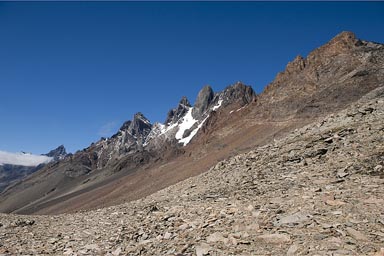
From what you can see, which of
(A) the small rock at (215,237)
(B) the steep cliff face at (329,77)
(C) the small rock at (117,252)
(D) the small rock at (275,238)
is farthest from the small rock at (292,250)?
(B) the steep cliff face at (329,77)

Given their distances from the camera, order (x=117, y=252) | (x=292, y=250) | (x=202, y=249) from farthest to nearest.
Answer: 1. (x=117, y=252)
2. (x=202, y=249)
3. (x=292, y=250)

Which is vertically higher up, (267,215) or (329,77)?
(329,77)

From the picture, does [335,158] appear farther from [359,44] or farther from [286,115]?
[359,44]

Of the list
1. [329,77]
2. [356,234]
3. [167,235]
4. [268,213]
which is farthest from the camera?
[329,77]

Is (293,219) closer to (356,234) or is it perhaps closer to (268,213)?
(268,213)

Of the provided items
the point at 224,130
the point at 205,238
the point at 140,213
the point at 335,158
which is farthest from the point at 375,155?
the point at 224,130

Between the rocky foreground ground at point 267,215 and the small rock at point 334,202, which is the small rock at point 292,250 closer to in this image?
the rocky foreground ground at point 267,215

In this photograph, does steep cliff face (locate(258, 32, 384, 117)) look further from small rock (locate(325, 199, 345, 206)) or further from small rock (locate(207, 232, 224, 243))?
small rock (locate(207, 232, 224, 243))

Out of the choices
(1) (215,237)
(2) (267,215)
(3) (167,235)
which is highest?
(3) (167,235)

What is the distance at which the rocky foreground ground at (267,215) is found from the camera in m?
12.0

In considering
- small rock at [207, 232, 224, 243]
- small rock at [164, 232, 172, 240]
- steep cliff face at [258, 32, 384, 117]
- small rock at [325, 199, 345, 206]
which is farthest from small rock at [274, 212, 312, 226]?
steep cliff face at [258, 32, 384, 117]

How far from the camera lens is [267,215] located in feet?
46.3

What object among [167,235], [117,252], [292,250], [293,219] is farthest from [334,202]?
[117,252]

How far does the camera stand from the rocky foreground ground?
39.5 feet
